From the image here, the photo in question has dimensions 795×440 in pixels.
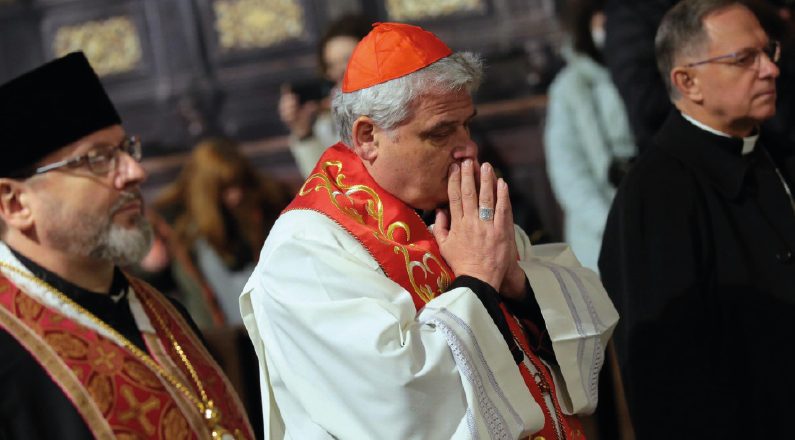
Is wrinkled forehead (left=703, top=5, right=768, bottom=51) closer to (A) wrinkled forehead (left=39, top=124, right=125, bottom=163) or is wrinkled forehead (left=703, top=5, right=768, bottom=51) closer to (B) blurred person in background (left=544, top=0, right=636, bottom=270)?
(B) blurred person in background (left=544, top=0, right=636, bottom=270)

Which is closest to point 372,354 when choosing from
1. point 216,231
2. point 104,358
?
point 104,358

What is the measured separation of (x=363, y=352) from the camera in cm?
285

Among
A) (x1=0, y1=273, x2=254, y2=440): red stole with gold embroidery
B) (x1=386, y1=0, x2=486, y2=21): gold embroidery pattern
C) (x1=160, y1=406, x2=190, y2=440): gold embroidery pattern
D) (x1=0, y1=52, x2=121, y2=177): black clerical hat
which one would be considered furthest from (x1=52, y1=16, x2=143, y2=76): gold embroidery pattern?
(x1=160, y1=406, x2=190, y2=440): gold embroidery pattern

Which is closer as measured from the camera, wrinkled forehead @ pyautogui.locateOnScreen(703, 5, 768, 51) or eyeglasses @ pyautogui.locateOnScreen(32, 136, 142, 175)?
eyeglasses @ pyautogui.locateOnScreen(32, 136, 142, 175)

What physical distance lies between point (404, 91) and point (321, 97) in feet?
13.5

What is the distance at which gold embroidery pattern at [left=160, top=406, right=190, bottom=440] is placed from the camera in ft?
12.1

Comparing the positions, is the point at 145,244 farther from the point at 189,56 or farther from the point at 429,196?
the point at 189,56

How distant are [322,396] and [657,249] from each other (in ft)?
5.12

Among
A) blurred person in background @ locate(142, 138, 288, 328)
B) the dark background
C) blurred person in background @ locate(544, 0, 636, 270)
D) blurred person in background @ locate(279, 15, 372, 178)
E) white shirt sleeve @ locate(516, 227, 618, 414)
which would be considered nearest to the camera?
white shirt sleeve @ locate(516, 227, 618, 414)

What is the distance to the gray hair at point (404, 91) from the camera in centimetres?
312

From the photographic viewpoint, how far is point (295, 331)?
2963mm

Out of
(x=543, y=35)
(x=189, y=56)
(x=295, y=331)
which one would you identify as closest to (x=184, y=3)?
(x=189, y=56)

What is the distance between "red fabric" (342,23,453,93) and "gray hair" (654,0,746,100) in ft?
4.57

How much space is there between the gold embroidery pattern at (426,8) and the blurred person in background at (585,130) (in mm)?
1039
